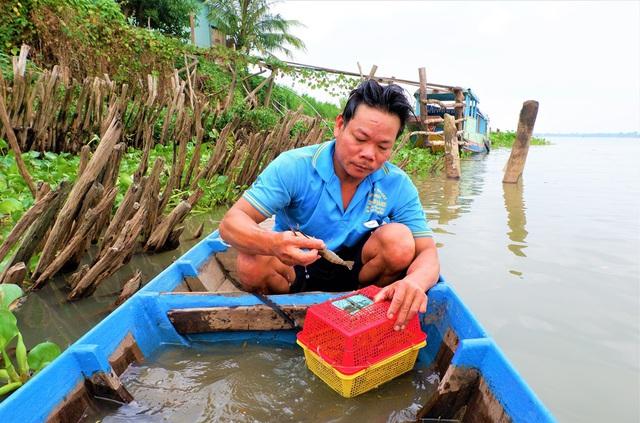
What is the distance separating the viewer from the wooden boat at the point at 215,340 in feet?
4.30

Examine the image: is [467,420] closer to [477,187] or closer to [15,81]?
[15,81]

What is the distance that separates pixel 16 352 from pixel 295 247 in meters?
1.19

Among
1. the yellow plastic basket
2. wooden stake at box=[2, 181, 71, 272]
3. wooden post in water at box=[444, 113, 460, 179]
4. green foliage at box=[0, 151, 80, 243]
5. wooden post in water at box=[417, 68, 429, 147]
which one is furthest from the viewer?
wooden post in water at box=[417, 68, 429, 147]

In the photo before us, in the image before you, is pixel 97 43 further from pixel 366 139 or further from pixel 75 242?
pixel 366 139

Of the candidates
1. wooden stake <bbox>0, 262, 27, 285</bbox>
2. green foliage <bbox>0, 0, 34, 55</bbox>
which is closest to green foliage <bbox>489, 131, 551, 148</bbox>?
green foliage <bbox>0, 0, 34, 55</bbox>

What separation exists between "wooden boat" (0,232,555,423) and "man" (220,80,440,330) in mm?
212

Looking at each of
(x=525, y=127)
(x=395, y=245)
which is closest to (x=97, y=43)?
(x=525, y=127)

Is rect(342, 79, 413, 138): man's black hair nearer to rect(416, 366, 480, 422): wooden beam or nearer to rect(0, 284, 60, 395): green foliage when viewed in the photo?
rect(416, 366, 480, 422): wooden beam

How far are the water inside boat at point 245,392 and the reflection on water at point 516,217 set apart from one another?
2840 millimetres

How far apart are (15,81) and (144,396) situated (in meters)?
4.33

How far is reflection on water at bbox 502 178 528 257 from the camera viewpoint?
4.30m

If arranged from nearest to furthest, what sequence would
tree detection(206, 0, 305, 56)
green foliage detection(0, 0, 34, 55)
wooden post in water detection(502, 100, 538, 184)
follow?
green foliage detection(0, 0, 34, 55) < wooden post in water detection(502, 100, 538, 184) < tree detection(206, 0, 305, 56)

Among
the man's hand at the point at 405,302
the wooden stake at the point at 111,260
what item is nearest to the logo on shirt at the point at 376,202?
the man's hand at the point at 405,302

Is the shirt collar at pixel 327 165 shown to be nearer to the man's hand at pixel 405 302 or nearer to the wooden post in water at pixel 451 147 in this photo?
the man's hand at pixel 405 302
